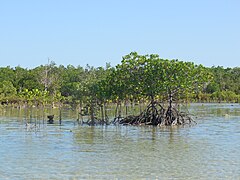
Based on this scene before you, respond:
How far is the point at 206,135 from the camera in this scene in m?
25.2

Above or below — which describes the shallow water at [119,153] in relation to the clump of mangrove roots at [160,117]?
below

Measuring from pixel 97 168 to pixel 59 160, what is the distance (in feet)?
6.11

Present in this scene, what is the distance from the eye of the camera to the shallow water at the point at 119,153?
46.1ft

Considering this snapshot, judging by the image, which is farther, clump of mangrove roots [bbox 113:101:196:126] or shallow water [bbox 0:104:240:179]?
clump of mangrove roots [bbox 113:101:196:126]

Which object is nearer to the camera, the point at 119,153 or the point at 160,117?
the point at 119,153

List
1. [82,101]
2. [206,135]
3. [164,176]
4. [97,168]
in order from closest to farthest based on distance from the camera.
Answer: [164,176]
[97,168]
[206,135]
[82,101]

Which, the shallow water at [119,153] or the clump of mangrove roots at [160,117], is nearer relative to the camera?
the shallow water at [119,153]

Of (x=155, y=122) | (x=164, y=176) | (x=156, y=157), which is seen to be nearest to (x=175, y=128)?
(x=155, y=122)

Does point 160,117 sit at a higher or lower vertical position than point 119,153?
higher

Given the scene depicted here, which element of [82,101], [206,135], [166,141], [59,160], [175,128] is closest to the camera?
[59,160]

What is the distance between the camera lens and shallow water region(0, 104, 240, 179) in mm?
14039

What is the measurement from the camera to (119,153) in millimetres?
18141

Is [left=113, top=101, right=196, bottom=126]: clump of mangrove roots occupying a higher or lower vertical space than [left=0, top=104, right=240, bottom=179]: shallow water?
higher

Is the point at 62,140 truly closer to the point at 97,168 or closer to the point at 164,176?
the point at 97,168
